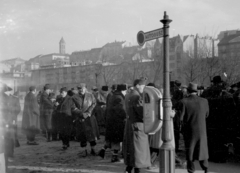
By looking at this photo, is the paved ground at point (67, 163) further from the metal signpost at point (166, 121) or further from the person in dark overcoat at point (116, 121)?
the metal signpost at point (166, 121)

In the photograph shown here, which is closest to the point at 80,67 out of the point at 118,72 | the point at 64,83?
the point at 64,83

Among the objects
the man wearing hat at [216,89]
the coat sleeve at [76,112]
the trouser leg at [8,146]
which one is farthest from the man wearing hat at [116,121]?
the trouser leg at [8,146]

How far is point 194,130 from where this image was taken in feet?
19.9

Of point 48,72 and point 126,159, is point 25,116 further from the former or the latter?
point 48,72

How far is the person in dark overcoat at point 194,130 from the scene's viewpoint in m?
6.02

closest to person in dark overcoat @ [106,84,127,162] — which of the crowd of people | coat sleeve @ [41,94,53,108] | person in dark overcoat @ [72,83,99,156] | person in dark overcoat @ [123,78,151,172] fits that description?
the crowd of people

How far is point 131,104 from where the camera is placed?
6.25 metres

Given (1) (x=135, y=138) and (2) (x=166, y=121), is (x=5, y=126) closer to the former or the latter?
(1) (x=135, y=138)

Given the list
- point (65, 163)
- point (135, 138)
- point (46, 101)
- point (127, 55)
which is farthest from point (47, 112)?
point (127, 55)

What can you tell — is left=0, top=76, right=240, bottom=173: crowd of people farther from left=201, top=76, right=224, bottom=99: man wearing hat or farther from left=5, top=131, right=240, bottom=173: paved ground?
left=5, top=131, right=240, bottom=173: paved ground

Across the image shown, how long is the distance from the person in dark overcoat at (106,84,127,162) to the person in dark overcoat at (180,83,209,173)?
2.04m

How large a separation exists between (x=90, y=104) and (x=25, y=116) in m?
4.20

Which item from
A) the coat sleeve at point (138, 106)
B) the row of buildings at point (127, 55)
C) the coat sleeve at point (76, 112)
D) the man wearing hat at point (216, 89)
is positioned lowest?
the coat sleeve at point (76, 112)

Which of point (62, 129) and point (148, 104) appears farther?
point (62, 129)
